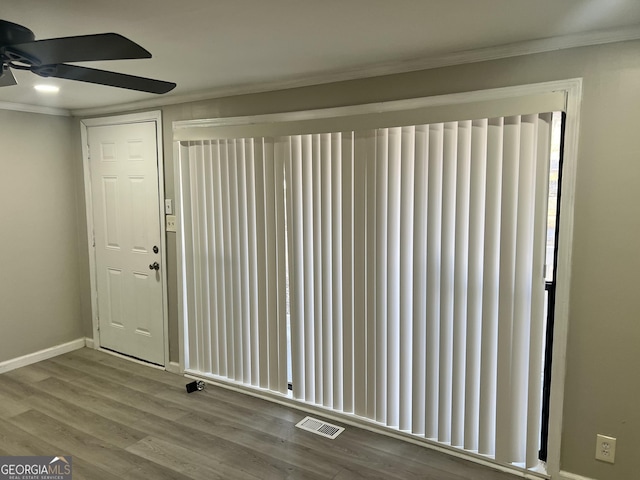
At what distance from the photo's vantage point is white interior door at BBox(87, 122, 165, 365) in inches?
155

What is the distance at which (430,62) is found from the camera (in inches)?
101

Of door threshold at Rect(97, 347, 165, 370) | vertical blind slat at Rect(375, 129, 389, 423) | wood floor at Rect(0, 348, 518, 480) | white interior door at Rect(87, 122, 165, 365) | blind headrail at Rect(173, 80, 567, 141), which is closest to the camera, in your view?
blind headrail at Rect(173, 80, 567, 141)

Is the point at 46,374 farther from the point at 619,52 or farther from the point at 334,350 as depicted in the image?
the point at 619,52

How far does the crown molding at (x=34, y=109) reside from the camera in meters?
3.85

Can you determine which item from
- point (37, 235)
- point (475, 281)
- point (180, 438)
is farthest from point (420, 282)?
point (37, 235)

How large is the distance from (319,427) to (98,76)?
2409 mm

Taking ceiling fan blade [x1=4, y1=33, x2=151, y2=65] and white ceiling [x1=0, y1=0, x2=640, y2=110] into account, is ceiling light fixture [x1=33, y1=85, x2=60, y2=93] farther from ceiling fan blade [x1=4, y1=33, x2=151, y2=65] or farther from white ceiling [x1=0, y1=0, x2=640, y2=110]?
ceiling fan blade [x1=4, y1=33, x2=151, y2=65]

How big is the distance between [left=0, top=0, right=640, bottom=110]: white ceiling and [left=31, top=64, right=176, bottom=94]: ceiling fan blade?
22 centimetres

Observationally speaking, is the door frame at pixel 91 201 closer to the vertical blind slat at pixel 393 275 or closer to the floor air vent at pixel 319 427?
the floor air vent at pixel 319 427

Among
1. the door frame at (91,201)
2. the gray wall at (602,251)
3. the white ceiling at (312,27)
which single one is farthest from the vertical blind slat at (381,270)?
the door frame at (91,201)

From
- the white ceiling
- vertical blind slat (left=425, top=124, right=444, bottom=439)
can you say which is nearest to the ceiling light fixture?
the white ceiling

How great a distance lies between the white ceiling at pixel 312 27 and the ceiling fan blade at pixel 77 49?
23 cm

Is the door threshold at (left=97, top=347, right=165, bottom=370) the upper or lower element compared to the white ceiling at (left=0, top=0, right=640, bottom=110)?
lower

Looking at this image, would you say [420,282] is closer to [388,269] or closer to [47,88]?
[388,269]
